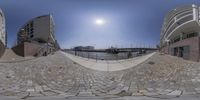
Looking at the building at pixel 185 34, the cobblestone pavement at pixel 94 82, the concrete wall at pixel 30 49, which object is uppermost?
the building at pixel 185 34

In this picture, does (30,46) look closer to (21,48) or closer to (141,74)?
(21,48)

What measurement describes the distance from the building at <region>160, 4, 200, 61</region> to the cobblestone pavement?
1087cm

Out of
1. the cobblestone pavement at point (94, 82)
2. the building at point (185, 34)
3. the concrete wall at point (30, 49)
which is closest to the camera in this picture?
the cobblestone pavement at point (94, 82)

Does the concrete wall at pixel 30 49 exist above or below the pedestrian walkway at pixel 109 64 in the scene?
above

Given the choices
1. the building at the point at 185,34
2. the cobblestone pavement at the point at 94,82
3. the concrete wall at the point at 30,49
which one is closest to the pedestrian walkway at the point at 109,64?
the cobblestone pavement at the point at 94,82

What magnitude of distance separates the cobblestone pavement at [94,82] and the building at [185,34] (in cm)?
1087

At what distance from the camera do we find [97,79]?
32.7 ft

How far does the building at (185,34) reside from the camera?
2236 cm

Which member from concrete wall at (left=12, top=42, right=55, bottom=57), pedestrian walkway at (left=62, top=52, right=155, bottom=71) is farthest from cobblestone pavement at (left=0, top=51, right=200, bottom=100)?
concrete wall at (left=12, top=42, right=55, bottom=57)

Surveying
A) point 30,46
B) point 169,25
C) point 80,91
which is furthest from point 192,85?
point 169,25

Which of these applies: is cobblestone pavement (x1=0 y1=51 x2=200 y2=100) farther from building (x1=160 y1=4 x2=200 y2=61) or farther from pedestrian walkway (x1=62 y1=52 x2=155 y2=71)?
building (x1=160 y1=4 x2=200 y2=61)

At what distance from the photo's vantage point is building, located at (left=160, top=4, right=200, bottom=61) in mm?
22359

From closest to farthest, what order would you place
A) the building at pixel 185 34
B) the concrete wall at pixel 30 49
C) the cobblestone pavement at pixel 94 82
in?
the cobblestone pavement at pixel 94 82
the concrete wall at pixel 30 49
the building at pixel 185 34

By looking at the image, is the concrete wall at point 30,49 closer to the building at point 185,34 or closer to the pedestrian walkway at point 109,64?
the pedestrian walkway at point 109,64
